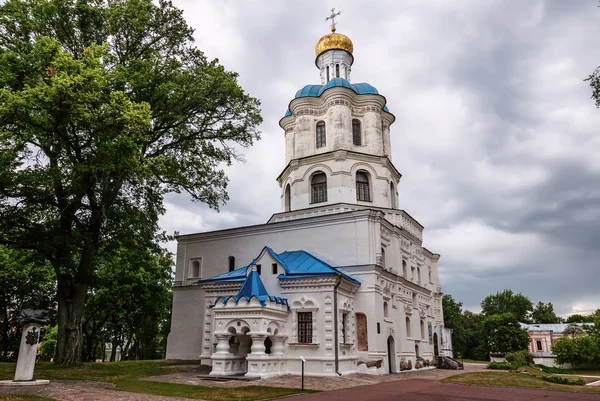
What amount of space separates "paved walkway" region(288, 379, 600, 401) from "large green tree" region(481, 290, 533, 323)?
2662 inches

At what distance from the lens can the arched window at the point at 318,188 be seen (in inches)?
1120

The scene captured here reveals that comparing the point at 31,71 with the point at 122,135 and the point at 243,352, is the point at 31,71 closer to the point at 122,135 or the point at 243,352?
the point at 122,135

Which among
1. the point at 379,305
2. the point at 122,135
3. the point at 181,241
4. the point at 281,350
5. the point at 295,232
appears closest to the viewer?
the point at 122,135

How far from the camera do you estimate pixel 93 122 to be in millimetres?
17953

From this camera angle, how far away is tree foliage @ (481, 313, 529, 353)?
5450cm

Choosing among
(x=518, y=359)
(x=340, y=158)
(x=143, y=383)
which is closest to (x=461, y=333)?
(x=518, y=359)

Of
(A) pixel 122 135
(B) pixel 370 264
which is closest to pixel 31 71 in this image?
(A) pixel 122 135

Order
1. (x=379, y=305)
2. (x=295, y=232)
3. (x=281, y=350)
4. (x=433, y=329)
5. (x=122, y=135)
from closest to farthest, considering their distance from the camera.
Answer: (x=122, y=135), (x=281, y=350), (x=379, y=305), (x=295, y=232), (x=433, y=329)

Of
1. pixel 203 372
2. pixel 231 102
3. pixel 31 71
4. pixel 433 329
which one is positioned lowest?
pixel 203 372

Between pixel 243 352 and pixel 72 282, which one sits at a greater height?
pixel 72 282

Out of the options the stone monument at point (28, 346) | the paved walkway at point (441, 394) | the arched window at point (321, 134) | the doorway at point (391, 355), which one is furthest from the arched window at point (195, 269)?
the paved walkway at point (441, 394)

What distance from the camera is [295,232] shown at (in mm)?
26438

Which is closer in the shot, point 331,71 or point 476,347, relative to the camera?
A: point 331,71

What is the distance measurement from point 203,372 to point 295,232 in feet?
30.7
